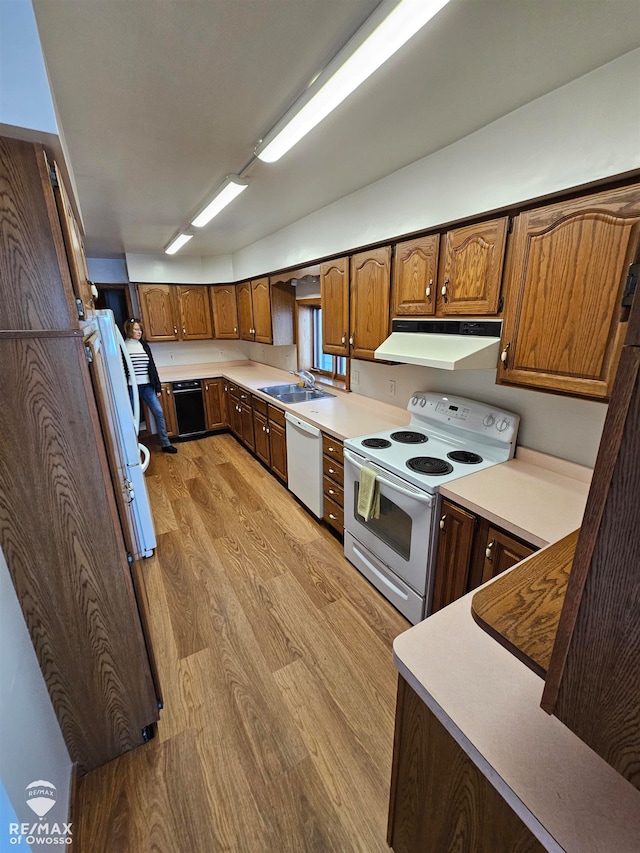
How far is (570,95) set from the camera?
4.48 ft

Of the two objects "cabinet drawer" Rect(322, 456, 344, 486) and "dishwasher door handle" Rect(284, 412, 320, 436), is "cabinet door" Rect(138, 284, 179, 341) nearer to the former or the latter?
"dishwasher door handle" Rect(284, 412, 320, 436)

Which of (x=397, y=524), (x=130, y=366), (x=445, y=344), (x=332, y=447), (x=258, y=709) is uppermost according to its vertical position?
(x=445, y=344)

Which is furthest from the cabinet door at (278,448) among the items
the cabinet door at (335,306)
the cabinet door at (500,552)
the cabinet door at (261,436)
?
the cabinet door at (500,552)

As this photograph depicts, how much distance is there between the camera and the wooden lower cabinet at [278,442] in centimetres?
336

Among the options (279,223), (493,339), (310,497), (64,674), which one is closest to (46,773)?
(64,674)

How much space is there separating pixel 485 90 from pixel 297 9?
0.83 meters

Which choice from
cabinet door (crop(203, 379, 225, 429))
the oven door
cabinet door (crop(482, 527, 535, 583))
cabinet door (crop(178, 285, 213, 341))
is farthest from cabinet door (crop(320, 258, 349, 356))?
cabinet door (crop(178, 285, 213, 341))

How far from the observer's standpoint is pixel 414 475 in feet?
6.00

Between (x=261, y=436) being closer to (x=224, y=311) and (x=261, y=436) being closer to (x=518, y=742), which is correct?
(x=224, y=311)

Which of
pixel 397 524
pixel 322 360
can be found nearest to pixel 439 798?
pixel 397 524

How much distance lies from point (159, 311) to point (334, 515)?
3.86 m

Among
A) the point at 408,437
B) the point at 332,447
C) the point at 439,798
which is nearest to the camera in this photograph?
the point at 439,798

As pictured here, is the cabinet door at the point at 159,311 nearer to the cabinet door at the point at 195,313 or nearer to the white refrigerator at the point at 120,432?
the cabinet door at the point at 195,313

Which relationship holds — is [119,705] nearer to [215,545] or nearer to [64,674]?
[64,674]
